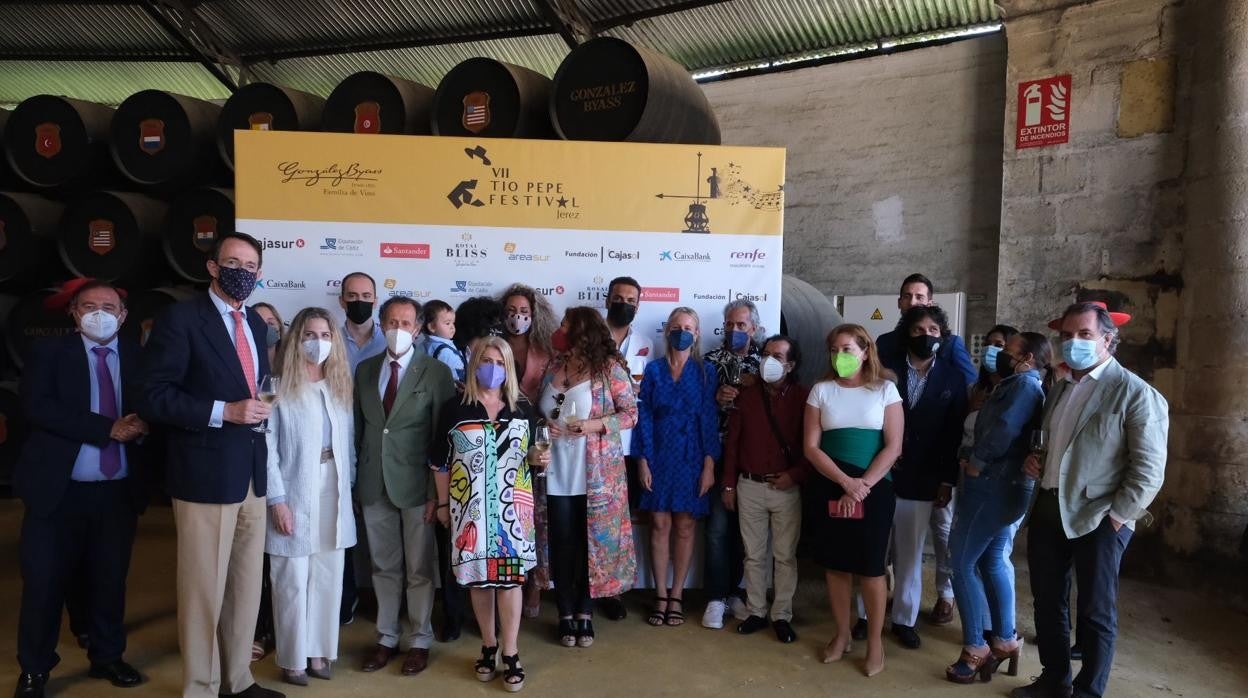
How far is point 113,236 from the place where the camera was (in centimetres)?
507

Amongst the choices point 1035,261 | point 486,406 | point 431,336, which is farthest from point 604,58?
point 1035,261

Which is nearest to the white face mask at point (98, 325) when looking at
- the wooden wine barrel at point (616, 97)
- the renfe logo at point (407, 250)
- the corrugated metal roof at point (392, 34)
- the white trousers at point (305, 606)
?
the white trousers at point (305, 606)

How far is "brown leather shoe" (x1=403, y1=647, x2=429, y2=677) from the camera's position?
305 cm

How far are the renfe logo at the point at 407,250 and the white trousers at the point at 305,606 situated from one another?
5.13ft

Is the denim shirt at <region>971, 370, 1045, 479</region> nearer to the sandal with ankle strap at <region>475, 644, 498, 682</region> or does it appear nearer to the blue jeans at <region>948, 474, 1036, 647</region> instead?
the blue jeans at <region>948, 474, 1036, 647</region>

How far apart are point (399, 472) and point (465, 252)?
4.27ft

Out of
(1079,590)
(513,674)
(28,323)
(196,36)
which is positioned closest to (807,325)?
(1079,590)

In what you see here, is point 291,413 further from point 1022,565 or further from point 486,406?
point 1022,565

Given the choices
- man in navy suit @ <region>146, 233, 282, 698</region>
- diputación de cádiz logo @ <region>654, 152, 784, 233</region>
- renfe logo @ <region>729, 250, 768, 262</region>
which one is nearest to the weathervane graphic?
diputación de cádiz logo @ <region>654, 152, 784, 233</region>

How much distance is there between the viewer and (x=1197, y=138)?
4465 millimetres

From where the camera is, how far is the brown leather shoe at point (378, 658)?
3082 millimetres

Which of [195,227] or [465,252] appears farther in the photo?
[195,227]

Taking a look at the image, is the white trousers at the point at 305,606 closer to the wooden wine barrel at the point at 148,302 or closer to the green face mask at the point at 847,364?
the green face mask at the point at 847,364

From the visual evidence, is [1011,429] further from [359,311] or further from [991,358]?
[359,311]
